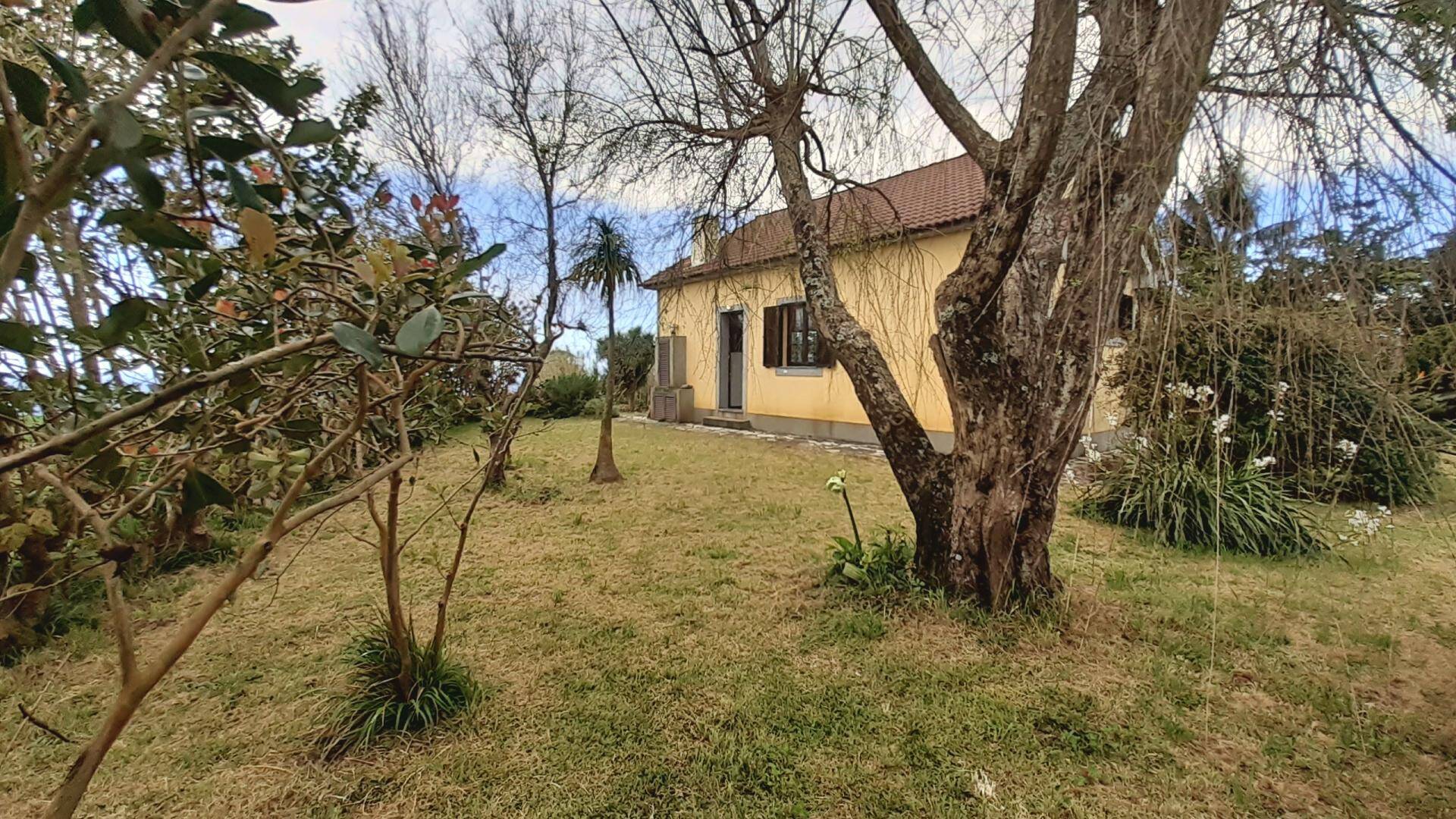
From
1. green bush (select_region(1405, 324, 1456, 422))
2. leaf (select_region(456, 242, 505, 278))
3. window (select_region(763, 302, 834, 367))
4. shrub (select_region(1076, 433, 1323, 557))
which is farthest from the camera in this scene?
window (select_region(763, 302, 834, 367))

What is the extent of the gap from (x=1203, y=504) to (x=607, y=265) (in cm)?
606

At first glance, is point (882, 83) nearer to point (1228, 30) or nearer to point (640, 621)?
point (1228, 30)

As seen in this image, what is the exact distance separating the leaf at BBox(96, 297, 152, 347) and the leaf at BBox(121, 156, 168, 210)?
0.53ft

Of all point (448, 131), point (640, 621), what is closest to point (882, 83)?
point (640, 621)

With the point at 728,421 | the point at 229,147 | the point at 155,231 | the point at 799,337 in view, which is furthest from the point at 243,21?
the point at 728,421

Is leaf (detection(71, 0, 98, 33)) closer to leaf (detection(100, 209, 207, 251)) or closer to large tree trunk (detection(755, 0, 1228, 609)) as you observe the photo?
leaf (detection(100, 209, 207, 251))

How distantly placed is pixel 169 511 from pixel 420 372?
323 centimetres

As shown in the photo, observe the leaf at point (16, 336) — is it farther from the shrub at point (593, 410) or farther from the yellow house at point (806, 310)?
the shrub at point (593, 410)

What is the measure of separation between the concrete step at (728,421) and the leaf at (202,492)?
9697 mm

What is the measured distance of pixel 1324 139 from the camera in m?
1.42

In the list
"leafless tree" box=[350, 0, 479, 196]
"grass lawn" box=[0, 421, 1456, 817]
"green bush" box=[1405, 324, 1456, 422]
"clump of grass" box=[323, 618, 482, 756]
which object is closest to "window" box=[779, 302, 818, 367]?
"leafless tree" box=[350, 0, 479, 196]

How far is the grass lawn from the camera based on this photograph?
1781 millimetres

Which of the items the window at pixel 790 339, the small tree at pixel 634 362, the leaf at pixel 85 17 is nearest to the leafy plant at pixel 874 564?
the leaf at pixel 85 17

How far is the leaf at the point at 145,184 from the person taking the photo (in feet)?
1.90
